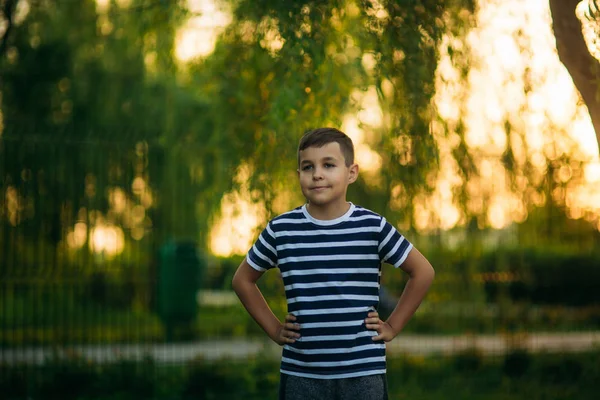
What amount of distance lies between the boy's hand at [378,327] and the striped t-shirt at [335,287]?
17 millimetres

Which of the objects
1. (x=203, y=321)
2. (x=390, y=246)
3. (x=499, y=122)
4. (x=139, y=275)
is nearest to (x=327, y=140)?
(x=390, y=246)

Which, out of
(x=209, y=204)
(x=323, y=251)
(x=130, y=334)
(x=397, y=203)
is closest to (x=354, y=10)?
(x=397, y=203)

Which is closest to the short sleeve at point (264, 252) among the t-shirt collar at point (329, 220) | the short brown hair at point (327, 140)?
the t-shirt collar at point (329, 220)

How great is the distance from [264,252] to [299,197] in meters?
5.08

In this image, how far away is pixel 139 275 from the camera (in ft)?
28.9

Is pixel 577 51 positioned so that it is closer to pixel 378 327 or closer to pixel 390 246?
pixel 390 246

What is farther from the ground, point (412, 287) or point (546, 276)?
point (412, 287)

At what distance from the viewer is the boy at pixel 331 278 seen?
9.36 feet

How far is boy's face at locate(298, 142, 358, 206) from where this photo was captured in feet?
9.67

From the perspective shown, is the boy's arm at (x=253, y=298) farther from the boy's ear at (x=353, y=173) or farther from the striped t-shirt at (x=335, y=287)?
the boy's ear at (x=353, y=173)

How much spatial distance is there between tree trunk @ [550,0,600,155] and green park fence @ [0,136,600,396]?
3846mm

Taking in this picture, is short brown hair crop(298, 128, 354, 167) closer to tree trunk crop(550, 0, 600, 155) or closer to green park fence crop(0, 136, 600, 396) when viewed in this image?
tree trunk crop(550, 0, 600, 155)

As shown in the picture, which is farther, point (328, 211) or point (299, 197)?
point (299, 197)

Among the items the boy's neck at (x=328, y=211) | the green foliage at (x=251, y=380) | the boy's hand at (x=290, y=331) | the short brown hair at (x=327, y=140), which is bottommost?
the green foliage at (x=251, y=380)
